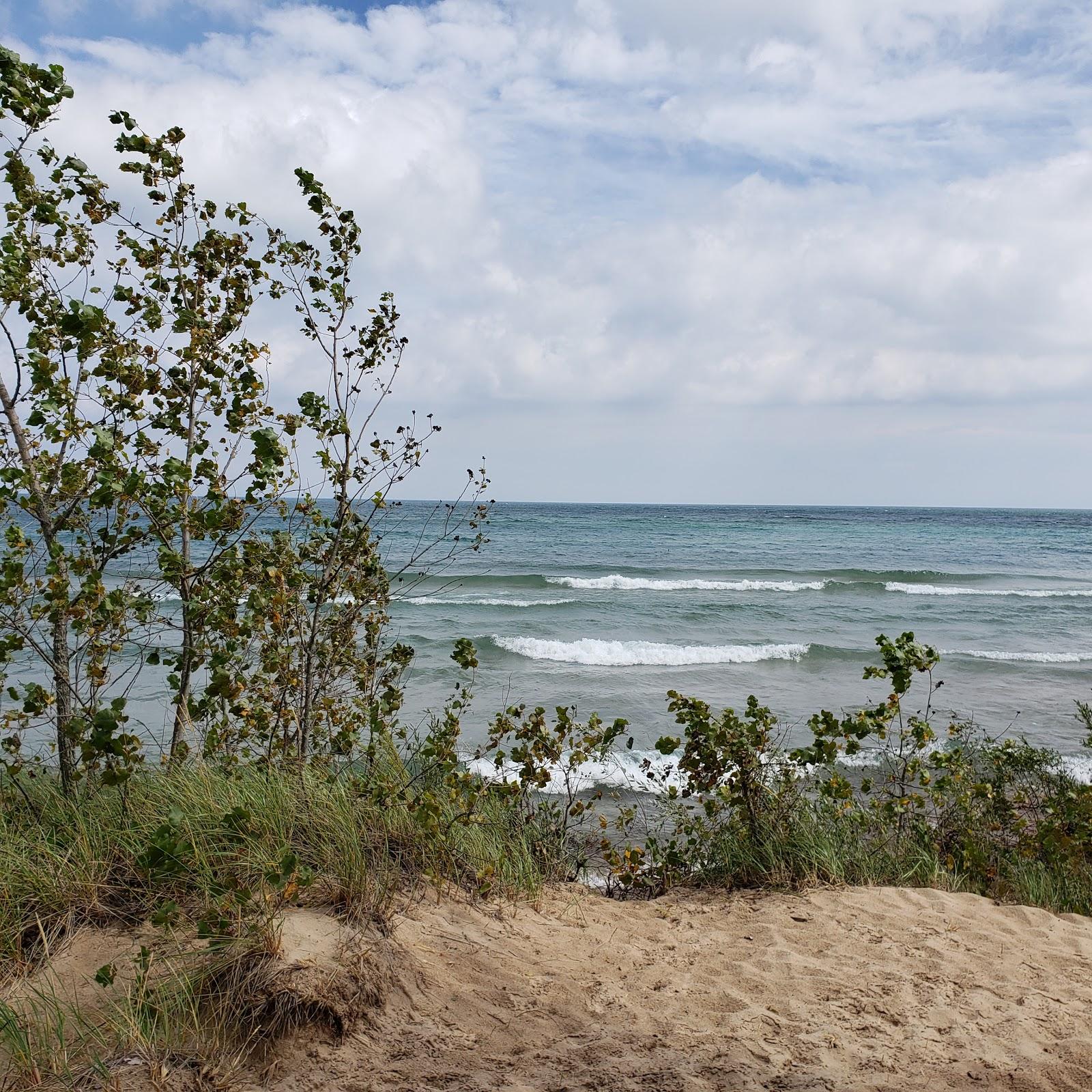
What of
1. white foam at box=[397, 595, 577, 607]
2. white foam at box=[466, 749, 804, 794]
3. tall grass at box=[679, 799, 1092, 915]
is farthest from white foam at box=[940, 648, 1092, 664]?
tall grass at box=[679, 799, 1092, 915]

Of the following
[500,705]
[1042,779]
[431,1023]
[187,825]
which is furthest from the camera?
[500,705]

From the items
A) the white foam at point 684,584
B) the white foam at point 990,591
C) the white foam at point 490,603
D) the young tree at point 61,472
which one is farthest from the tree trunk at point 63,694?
the white foam at point 990,591

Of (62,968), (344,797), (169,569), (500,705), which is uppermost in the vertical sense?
(169,569)

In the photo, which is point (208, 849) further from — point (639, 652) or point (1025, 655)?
point (1025, 655)

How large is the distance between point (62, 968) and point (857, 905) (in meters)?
4.02

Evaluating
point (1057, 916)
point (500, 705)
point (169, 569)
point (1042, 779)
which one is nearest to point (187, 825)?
point (169, 569)

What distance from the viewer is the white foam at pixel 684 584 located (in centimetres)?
2627

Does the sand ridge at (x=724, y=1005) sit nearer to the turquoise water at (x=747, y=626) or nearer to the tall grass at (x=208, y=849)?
the tall grass at (x=208, y=849)

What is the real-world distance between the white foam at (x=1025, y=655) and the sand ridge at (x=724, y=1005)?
11856 millimetres

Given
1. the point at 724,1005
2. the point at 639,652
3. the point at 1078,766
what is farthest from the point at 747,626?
the point at 724,1005

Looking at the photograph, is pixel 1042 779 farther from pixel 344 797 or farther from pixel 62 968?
pixel 62 968

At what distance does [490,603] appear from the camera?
73.0 ft

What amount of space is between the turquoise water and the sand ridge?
2242 mm

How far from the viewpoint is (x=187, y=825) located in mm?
3791
